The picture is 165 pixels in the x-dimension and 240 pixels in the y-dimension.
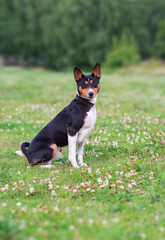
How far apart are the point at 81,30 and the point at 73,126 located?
66605mm

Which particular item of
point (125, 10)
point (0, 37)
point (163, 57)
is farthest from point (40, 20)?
point (163, 57)

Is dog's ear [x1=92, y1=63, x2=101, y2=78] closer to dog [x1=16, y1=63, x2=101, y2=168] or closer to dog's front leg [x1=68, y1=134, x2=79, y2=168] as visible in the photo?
dog [x1=16, y1=63, x2=101, y2=168]

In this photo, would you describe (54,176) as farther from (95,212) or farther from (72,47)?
(72,47)

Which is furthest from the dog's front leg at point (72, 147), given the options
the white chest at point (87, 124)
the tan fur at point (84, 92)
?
the tan fur at point (84, 92)

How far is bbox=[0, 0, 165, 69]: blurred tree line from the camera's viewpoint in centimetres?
6912

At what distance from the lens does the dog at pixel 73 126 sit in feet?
24.1

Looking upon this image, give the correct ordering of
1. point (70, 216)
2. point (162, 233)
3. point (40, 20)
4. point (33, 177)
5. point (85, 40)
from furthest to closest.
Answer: point (40, 20) < point (85, 40) < point (33, 177) < point (70, 216) < point (162, 233)

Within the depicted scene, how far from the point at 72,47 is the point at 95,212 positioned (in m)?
70.7

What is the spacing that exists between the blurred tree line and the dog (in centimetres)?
4944

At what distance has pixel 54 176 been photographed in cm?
698

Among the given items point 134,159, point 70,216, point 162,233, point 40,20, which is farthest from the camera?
point 40,20

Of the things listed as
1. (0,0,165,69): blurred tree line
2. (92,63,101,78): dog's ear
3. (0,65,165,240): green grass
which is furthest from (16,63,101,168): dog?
(0,0,165,69): blurred tree line

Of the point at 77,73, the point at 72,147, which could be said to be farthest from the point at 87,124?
the point at 77,73

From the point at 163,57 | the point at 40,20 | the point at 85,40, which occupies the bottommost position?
the point at 163,57
